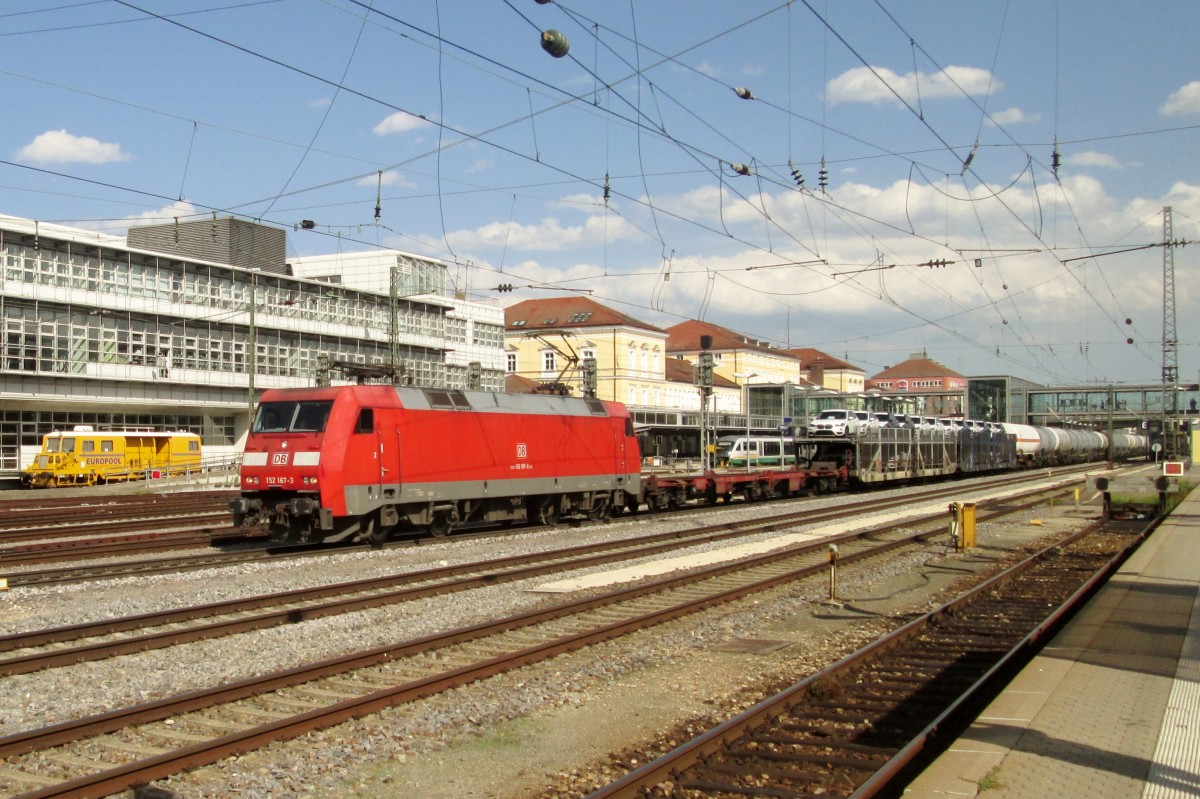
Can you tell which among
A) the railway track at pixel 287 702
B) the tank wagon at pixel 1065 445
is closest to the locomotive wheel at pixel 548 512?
the railway track at pixel 287 702

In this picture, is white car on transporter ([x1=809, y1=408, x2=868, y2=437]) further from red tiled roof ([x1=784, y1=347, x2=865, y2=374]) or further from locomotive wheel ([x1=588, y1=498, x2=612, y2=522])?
red tiled roof ([x1=784, y1=347, x2=865, y2=374])

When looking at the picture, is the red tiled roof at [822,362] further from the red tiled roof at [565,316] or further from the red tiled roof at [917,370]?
the red tiled roof at [565,316]

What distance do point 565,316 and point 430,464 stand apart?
6718cm

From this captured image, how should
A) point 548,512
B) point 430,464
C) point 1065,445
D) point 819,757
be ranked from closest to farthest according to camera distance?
A: point 819,757
point 430,464
point 548,512
point 1065,445

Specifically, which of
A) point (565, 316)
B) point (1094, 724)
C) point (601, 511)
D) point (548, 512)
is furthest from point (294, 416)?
point (565, 316)

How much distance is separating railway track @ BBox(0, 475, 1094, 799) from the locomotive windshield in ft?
23.7

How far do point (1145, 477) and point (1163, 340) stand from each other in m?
21.4

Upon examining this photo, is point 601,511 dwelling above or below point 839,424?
below

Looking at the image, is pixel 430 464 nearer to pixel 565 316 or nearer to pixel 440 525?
pixel 440 525

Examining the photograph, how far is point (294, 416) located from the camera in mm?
19516

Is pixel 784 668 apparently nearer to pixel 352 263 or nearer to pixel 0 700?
pixel 0 700

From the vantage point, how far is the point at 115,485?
46.2 m

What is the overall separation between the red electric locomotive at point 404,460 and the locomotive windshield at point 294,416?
0.08 feet

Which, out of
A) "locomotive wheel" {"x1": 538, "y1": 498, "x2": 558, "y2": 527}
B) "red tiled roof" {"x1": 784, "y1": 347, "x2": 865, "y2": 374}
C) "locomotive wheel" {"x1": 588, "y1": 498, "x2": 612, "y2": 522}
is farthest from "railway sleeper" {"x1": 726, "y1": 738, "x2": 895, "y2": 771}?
"red tiled roof" {"x1": 784, "y1": 347, "x2": 865, "y2": 374}
